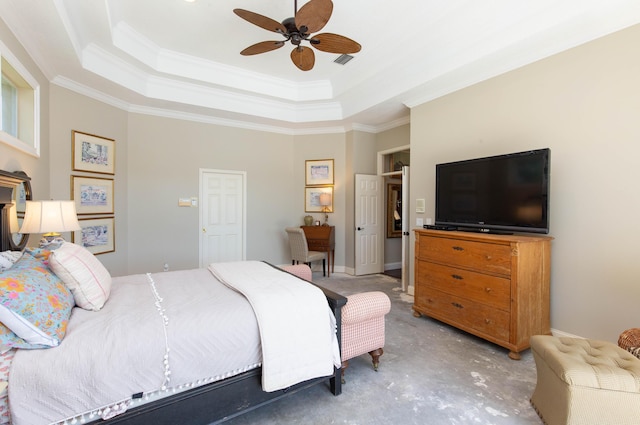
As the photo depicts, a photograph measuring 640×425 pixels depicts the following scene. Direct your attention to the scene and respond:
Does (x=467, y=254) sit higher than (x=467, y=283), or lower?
higher

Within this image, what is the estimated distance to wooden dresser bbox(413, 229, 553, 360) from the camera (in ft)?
8.02

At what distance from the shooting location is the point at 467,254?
2.79 metres

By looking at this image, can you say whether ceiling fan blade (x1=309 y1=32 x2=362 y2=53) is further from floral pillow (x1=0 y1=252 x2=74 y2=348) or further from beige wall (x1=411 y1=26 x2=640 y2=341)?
floral pillow (x1=0 y1=252 x2=74 y2=348)

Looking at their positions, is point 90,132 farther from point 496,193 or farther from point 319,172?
point 496,193

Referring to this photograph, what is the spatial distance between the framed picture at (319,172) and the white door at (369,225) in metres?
0.59

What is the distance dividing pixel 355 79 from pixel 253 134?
215 centimetres

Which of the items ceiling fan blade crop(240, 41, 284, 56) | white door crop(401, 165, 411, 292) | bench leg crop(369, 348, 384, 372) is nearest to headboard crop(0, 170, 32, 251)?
ceiling fan blade crop(240, 41, 284, 56)

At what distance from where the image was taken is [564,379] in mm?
1504

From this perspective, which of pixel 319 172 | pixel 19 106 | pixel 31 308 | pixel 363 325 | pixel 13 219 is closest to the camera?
pixel 31 308

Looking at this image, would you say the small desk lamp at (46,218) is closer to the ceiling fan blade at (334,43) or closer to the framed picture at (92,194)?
the framed picture at (92,194)

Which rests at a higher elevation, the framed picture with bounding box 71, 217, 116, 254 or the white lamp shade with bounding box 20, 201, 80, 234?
the white lamp shade with bounding box 20, 201, 80, 234

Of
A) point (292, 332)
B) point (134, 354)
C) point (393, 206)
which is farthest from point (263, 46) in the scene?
point (393, 206)

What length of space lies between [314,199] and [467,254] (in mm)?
3388

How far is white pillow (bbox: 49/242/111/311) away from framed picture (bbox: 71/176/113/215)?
252 centimetres
